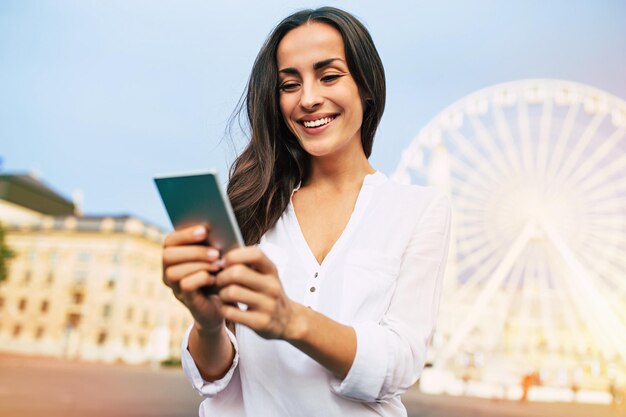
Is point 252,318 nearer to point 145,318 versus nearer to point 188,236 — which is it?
point 188,236

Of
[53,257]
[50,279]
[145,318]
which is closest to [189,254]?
[145,318]

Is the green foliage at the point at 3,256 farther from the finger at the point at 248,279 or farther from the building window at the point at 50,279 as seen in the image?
the finger at the point at 248,279

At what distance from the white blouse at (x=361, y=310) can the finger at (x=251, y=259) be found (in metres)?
0.25

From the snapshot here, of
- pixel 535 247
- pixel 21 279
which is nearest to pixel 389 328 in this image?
pixel 535 247

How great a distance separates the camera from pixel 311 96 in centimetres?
138

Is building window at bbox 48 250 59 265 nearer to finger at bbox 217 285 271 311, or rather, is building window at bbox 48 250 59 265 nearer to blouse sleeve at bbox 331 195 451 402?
blouse sleeve at bbox 331 195 451 402

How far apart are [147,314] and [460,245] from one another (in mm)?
43141

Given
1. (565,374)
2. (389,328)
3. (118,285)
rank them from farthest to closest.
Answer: (118,285) → (565,374) → (389,328)

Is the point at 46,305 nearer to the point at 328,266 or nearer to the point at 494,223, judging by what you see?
the point at 494,223

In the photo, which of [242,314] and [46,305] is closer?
[242,314]

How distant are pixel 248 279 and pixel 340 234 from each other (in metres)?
0.48

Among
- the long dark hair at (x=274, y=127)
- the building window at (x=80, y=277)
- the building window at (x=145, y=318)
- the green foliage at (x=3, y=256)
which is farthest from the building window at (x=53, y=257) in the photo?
the long dark hair at (x=274, y=127)

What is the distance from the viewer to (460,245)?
61.2 feet

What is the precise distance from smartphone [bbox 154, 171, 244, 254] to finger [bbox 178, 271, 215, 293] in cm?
4
